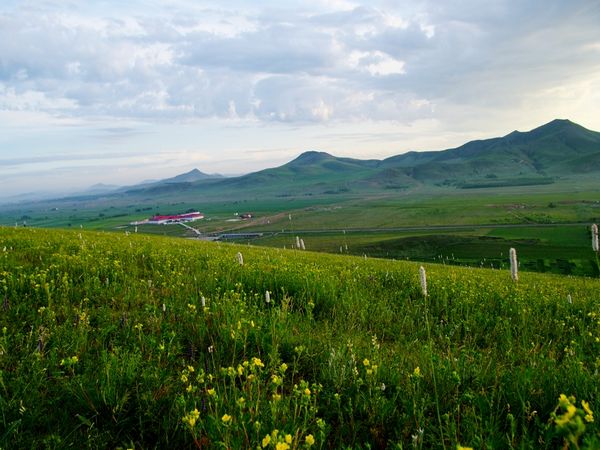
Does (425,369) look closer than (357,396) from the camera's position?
No

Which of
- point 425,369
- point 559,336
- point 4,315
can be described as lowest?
point 559,336

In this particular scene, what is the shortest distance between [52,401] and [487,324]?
6.07m

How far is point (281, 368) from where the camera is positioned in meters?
3.58

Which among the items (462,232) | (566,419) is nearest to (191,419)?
(566,419)

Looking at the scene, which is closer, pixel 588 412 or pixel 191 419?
pixel 588 412

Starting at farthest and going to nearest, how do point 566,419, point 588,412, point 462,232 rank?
point 462,232 → point 588,412 → point 566,419

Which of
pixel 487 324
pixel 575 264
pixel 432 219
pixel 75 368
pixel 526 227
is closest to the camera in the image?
pixel 75 368

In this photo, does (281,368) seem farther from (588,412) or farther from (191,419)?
(588,412)

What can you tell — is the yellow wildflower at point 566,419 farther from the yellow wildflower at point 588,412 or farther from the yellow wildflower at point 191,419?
the yellow wildflower at point 191,419

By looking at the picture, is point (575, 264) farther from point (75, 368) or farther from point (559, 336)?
point (75, 368)

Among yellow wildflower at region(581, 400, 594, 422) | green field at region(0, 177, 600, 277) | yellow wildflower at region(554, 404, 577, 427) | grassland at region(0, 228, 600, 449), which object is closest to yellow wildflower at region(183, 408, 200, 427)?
grassland at region(0, 228, 600, 449)

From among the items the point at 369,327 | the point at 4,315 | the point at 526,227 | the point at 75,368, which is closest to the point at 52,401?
the point at 75,368

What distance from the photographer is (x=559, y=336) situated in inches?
225

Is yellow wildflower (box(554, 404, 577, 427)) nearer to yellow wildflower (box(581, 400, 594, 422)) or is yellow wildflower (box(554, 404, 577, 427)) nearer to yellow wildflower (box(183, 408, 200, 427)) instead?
yellow wildflower (box(581, 400, 594, 422))
